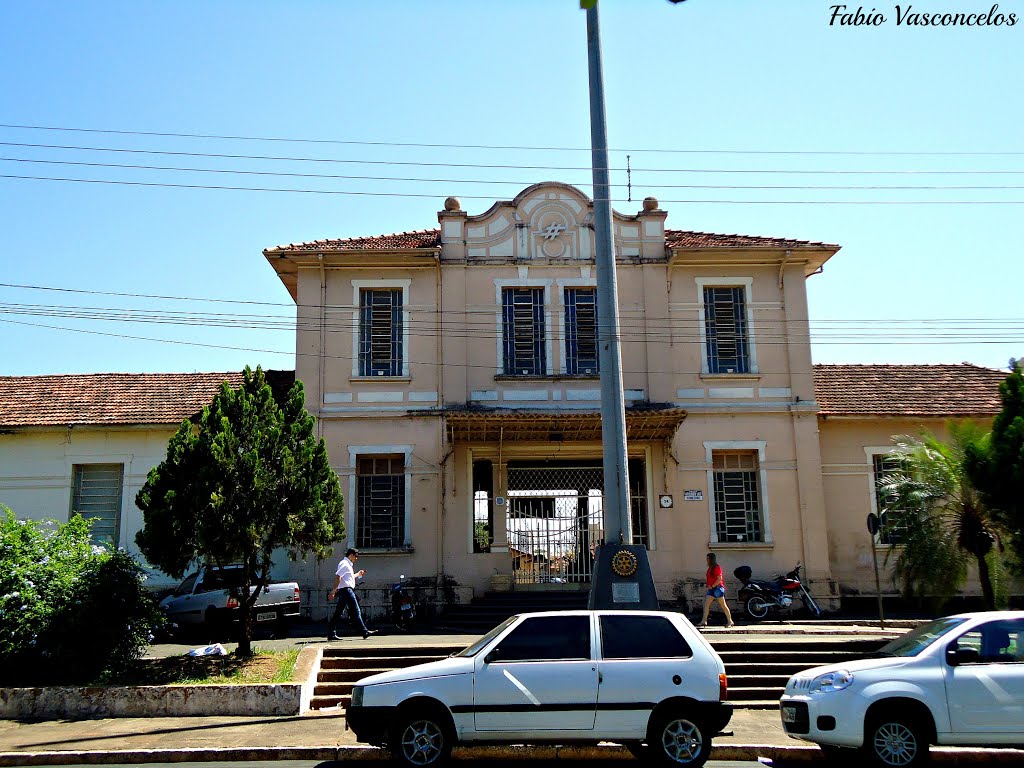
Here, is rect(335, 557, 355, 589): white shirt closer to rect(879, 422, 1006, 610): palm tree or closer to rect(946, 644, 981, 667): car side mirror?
rect(879, 422, 1006, 610): palm tree

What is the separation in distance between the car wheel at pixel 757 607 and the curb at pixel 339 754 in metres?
8.52

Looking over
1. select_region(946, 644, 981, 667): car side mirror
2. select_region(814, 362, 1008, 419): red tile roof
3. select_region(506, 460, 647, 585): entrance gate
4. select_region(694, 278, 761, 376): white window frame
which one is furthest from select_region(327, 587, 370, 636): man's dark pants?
select_region(814, 362, 1008, 419): red tile roof

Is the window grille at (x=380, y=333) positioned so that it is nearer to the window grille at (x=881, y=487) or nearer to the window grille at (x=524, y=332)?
the window grille at (x=524, y=332)

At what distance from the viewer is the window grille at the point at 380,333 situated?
2072 centimetres

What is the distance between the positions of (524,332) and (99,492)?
34.6 ft

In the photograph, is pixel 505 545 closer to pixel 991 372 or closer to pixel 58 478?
pixel 58 478

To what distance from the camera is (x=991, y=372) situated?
23.5 meters

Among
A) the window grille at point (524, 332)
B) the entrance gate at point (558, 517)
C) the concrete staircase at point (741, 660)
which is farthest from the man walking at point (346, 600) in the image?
the window grille at point (524, 332)

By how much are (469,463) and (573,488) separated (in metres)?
2.44

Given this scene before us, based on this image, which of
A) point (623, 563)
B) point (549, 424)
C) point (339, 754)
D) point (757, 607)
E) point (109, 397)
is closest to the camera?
point (339, 754)

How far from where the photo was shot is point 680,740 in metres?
9.13

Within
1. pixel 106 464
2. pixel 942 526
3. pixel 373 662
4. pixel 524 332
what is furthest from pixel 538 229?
pixel 106 464

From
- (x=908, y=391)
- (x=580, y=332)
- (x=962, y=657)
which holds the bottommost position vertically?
(x=962, y=657)

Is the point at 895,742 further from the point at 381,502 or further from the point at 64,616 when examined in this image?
the point at 381,502
